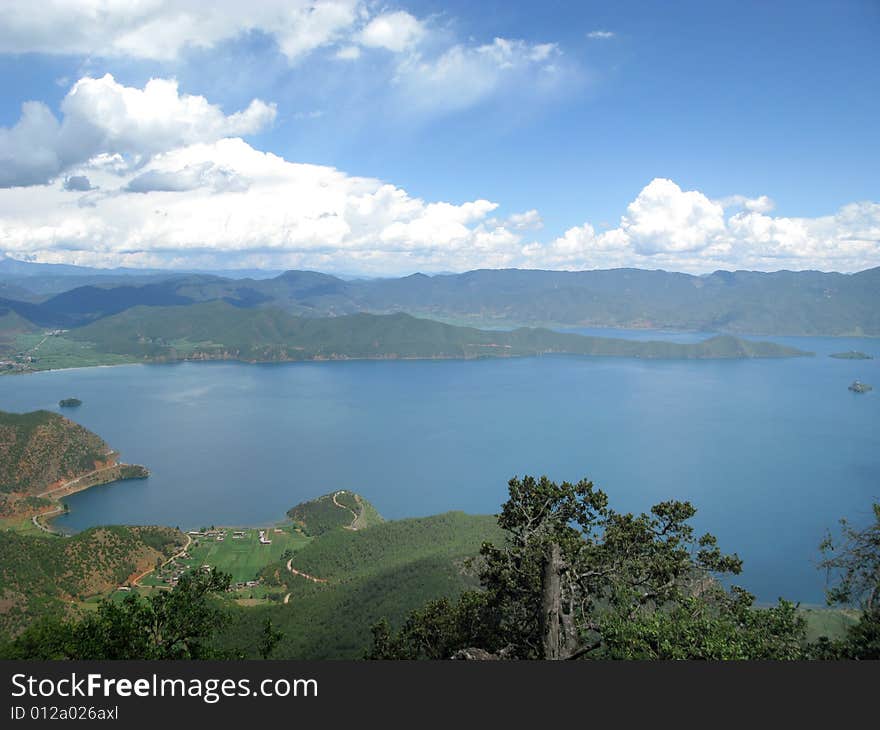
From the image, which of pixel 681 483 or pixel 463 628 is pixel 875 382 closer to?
pixel 681 483

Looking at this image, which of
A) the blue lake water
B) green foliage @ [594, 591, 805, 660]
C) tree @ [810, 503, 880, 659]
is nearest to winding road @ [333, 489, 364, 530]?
the blue lake water

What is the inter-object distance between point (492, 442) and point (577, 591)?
8066 cm

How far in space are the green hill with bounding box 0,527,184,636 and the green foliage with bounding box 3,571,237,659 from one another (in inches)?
1169

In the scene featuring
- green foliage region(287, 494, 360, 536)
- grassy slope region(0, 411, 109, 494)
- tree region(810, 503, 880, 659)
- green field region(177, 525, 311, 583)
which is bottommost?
green field region(177, 525, 311, 583)

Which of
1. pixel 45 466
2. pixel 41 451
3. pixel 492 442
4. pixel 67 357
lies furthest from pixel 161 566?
pixel 67 357

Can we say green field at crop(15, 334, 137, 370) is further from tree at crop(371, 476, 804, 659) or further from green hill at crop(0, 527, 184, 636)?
tree at crop(371, 476, 804, 659)

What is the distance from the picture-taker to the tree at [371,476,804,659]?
40.2 feet

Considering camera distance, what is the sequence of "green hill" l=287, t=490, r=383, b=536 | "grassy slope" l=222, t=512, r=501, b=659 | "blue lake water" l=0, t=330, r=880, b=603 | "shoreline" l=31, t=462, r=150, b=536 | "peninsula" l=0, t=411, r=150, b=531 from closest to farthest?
1. "grassy slope" l=222, t=512, r=501, b=659
2. "green hill" l=287, t=490, r=383, b=536
3. "shoreline" l=31, t=462, r=150, b=536
4. "blue lake water" l=0, t=330, r=880, b=603
5. "peninsula" l=0, t=411, r=150, b=531

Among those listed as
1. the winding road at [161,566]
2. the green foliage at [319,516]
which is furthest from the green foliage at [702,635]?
the green foliage at [319,516]

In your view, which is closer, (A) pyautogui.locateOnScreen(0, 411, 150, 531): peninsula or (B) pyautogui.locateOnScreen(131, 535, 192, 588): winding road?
(B) pyautogui.locateOnScreen(131, 535, 192, 588): winding road

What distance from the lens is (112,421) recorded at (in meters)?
106

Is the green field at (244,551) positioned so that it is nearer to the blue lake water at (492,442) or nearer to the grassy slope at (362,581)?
the grassy slope at (362,581)

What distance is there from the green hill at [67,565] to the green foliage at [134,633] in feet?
97.4

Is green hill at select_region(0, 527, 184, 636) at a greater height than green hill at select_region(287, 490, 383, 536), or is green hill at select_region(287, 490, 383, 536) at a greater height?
green hill at select_region(0, 527, 184, 636)
